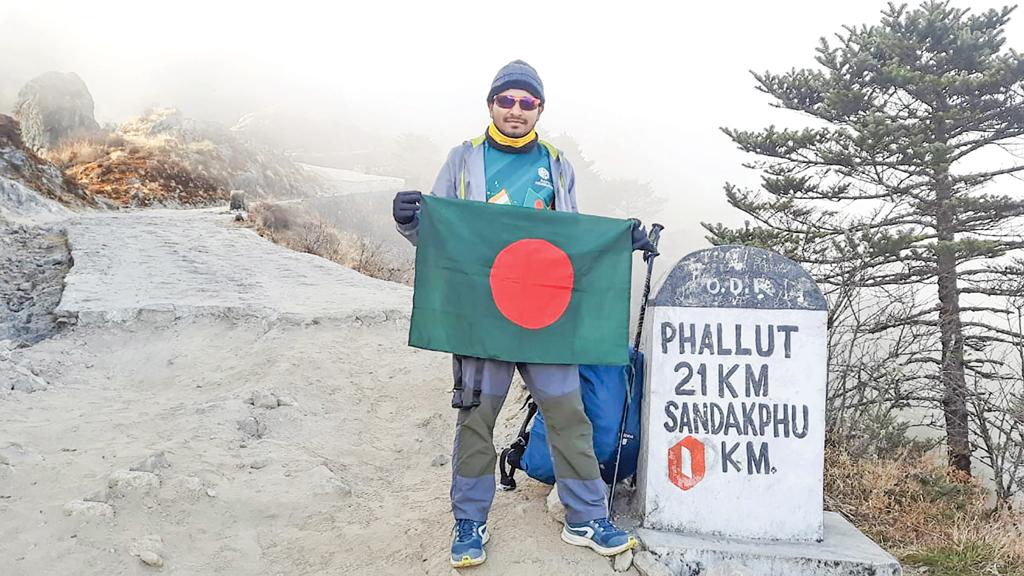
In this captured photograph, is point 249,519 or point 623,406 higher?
point 623,406

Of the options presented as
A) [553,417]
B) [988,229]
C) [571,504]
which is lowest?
[571,504]

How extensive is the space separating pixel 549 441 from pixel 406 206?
1162 millimetres

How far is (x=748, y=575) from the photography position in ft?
8.27

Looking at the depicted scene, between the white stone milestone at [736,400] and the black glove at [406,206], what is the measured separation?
44.8 inches

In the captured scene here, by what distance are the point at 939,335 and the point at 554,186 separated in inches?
372

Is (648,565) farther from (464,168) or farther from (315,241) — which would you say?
(315,241)

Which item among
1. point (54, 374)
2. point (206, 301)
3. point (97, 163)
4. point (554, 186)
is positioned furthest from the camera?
point (97, 163)

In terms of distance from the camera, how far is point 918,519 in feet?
14.5

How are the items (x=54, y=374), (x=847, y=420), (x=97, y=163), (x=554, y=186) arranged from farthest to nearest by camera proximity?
(x=97, y=163), (x=847, y=420), (x=54, y=374), (x=554, y=186)

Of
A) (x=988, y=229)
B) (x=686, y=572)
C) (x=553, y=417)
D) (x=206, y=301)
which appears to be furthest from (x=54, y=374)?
(x=988, y=229)

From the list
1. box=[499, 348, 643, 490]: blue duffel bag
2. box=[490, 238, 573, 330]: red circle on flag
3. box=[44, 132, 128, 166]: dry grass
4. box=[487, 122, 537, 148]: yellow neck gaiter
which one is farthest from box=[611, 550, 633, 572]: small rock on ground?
box=[44, 132, 128, 166]: dry grass

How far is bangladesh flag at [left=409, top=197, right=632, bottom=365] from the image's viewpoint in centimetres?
269

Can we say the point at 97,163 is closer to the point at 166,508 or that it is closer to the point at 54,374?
the point at 54,374

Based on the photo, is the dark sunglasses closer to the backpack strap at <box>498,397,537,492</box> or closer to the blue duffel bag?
the blue duffel bag
